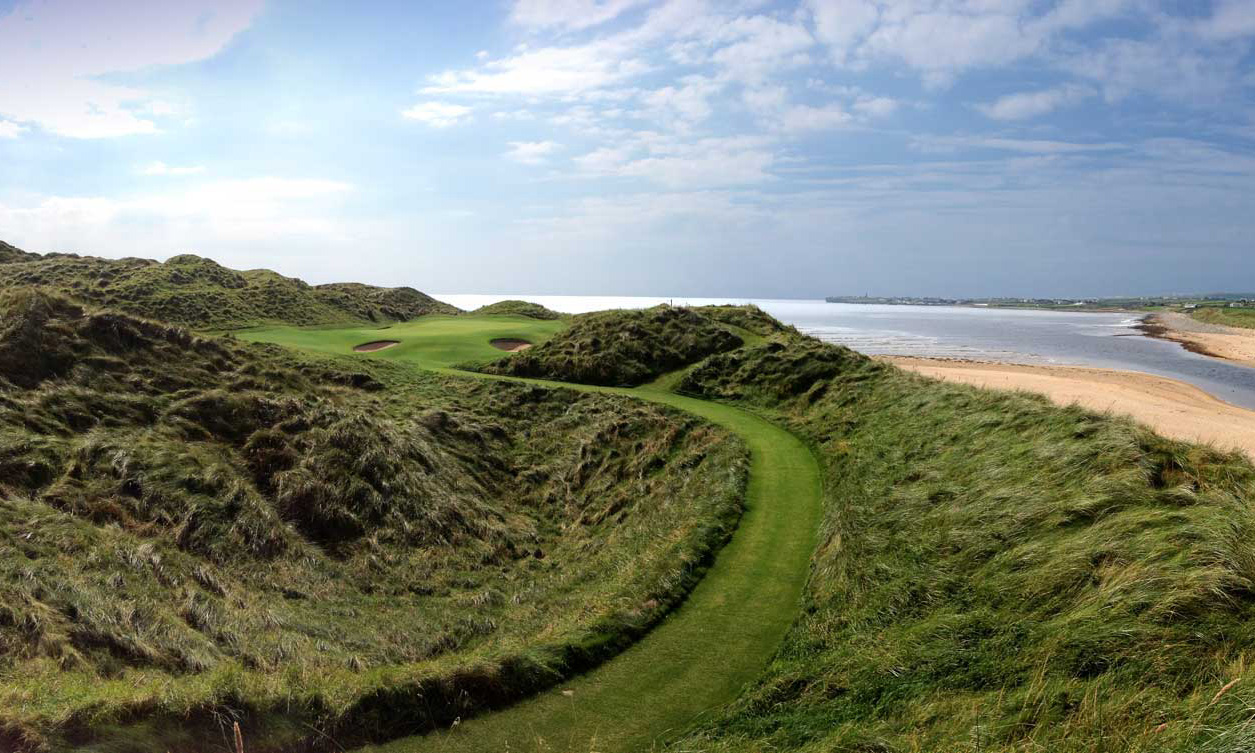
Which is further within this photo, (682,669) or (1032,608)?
(682,669)

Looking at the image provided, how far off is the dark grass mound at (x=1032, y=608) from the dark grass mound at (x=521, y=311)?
149 ft

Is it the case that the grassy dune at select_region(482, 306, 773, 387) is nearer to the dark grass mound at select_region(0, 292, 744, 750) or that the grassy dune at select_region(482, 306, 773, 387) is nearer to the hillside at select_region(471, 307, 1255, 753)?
the dark grass mound at select_region(0, 292, 744, 750)

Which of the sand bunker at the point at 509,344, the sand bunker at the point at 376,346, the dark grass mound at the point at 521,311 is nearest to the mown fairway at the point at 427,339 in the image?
the sand bunker at the point at 509,344

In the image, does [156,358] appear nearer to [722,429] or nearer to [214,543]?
[214,543]

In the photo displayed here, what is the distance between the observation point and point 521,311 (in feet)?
184

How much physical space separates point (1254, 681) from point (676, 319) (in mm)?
29167

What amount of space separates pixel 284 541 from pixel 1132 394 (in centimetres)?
4016

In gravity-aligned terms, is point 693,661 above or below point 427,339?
below

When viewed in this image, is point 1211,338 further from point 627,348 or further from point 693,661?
point 693,661

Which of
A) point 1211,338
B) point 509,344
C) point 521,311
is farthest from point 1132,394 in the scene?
point 1211,338

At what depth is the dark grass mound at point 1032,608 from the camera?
4.30 m

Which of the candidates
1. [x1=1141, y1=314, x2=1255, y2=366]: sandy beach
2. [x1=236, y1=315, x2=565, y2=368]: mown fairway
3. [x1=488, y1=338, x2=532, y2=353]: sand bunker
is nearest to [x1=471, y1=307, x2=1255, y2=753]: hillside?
[x1=236, y1=315, x2=565, y2=368]: mown fairway

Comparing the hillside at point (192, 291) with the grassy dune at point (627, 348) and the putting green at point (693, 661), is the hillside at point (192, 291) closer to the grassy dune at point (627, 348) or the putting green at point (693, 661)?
the grassy dune at point (627, 348)

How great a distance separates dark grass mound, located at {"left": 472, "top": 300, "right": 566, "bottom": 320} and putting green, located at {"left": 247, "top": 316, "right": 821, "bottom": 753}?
140 feet
